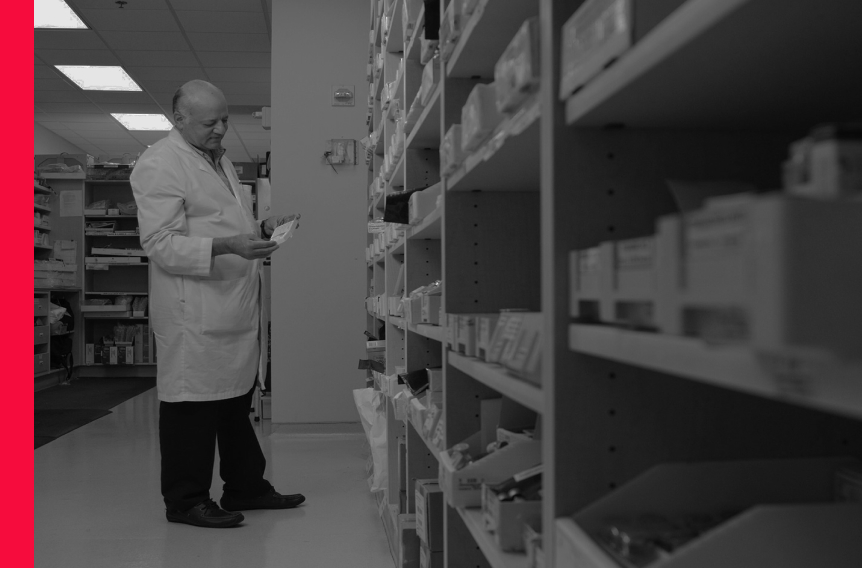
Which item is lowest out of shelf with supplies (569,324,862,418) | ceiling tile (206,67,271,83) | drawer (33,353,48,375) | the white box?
drawer (33,353,48,375)

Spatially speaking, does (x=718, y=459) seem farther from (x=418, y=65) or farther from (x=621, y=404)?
(x=418, y=65)

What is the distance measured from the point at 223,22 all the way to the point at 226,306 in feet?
15.4

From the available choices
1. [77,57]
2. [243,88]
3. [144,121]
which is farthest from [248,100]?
[77,57]

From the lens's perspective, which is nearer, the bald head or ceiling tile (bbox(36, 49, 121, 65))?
the bald head

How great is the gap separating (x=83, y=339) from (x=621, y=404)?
9686 mm

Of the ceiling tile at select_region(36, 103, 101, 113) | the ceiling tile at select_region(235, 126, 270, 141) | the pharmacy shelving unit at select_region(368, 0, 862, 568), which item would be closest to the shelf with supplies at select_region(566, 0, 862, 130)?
the pharmacy shelving unit at select_region(368, 0, 862, 568)

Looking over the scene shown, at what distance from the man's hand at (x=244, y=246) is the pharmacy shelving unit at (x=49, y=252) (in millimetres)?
6241

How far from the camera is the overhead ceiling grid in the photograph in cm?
679

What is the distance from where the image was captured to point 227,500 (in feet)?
11.1

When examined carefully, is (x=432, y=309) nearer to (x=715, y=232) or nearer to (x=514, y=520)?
(x=514, y=520)

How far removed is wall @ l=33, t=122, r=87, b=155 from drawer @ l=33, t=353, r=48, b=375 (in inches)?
148

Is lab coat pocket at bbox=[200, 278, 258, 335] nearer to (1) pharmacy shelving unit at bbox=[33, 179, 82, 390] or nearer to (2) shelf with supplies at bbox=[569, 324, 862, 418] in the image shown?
(2) shelf with supplies at bbox=[569, 324, 862, 418]

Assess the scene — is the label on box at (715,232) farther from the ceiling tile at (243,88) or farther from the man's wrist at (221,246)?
the ceiling tile at (243,88)

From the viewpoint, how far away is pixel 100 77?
8625 millimetres
